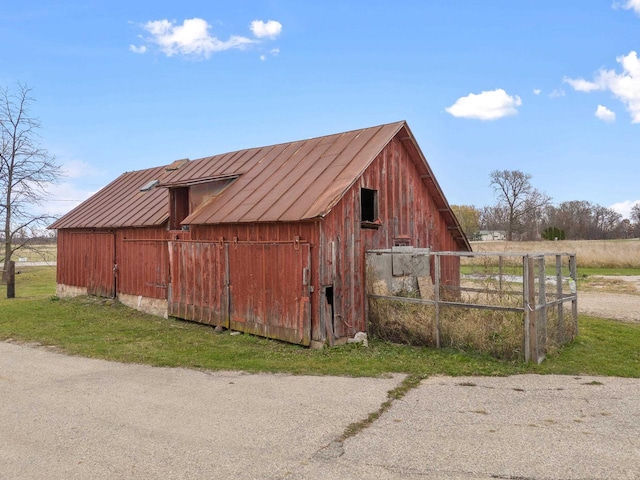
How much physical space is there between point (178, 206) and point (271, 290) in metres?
5.64

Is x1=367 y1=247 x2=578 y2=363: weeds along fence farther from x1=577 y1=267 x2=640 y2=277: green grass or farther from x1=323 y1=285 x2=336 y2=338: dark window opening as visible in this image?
x1=577 y1=267 x2=640 y2=277: green grass

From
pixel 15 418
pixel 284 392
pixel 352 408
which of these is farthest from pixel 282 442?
pixel 15 418

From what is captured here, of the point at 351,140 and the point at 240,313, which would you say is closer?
the point at 240,313

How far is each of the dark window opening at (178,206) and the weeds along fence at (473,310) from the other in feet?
21.8

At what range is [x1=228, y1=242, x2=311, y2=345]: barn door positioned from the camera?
10.5 m

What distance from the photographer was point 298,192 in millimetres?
11594

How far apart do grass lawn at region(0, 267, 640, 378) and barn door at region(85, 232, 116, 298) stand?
314 centimetres

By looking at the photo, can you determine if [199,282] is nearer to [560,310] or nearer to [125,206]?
[125,206]

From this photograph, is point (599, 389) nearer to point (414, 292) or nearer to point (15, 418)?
point (414, 292)

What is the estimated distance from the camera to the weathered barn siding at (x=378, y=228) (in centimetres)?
1057

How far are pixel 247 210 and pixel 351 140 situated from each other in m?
3.39

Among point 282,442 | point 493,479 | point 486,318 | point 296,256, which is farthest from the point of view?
point 296,256

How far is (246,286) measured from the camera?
11.8 meters

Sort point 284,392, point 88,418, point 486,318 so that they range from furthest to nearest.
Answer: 1. point 486,318
2. point 284,392
3. point 88,418
